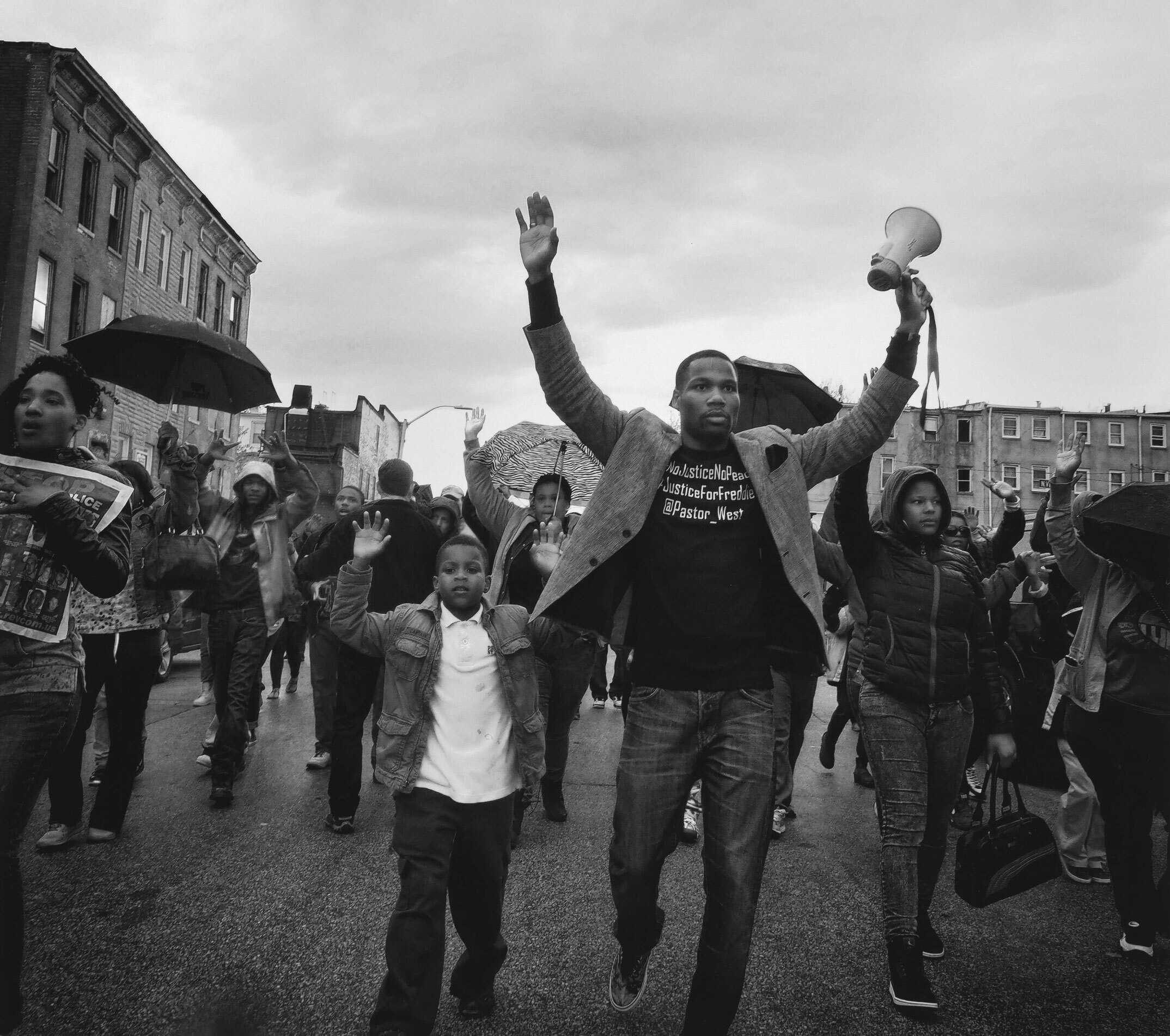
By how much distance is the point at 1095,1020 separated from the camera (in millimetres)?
3361

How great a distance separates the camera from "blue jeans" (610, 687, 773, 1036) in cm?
279

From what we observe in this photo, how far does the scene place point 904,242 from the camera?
9.86ft

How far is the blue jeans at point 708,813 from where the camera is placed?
110 inches

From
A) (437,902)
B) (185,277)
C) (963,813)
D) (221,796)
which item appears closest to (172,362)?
(221,796)

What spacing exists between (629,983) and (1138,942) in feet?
8.06

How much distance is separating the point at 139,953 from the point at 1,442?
207cm

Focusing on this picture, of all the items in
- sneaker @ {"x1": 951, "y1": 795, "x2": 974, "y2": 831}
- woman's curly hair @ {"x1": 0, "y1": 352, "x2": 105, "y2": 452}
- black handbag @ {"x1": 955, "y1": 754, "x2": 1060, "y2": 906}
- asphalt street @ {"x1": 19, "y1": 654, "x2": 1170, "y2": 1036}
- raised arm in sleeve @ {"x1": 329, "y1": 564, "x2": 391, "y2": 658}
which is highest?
woman's curly hair @ {"x1": 0, "y1": 352, "x2": 105, "y2": 452}

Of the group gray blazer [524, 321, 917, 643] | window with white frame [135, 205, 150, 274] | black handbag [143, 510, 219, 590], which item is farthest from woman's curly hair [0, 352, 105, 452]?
window with white frame [135, 205, 150, 274]

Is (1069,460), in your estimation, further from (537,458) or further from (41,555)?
(41,555)

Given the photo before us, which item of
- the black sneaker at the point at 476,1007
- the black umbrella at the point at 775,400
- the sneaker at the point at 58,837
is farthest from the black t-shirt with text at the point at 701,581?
the sneaker at the point at 58,837

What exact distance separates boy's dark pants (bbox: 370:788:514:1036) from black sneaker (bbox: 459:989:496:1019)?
0.01 m

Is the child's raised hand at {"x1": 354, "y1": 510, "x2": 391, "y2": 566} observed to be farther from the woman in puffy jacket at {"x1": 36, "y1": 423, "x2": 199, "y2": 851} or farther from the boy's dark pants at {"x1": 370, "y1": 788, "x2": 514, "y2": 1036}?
the woman in puffy jacket at {"x1": 36, "y1": 423, "x2": 199, "y2": 851}

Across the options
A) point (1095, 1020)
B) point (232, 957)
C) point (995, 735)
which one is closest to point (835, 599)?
point (995, 735)

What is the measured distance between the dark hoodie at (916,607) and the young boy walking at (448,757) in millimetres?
1503
